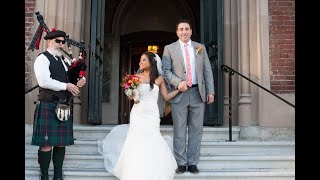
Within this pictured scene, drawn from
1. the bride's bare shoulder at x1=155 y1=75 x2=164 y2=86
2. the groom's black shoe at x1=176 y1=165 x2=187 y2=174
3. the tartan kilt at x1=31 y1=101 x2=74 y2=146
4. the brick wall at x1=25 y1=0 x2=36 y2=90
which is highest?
the brick wall at x1=25 y1=0 x2=36 y2=90

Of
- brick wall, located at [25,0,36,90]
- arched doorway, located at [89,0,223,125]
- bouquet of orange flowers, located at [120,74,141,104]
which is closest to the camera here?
bouquet of orange flowers, located at [120,74,141,104]

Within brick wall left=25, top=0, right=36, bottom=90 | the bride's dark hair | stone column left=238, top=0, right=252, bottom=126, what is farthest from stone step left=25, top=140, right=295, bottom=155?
brick wall left=25, top=0, right=36, bottom=90

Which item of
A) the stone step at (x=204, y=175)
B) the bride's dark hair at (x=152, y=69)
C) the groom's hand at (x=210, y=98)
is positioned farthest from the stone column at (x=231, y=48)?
the bride's dark hair at (x=152, y=69)

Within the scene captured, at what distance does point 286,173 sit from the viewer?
480cm

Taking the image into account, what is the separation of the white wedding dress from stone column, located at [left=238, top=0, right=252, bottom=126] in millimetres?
2408

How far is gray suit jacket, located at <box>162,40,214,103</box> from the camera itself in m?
4.74

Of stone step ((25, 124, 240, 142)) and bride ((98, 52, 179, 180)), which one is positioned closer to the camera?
bride ((98, 52, 179, 180))

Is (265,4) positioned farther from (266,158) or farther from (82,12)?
(82,12)

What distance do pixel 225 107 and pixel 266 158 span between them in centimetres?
208

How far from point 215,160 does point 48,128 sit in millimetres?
2229

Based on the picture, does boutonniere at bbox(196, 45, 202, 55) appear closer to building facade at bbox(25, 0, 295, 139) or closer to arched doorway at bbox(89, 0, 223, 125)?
building facade at bbox(25, 0, 295, 139)

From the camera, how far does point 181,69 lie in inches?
188

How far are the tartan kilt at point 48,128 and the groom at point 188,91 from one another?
135cm

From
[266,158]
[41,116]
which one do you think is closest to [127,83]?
[41,116]
